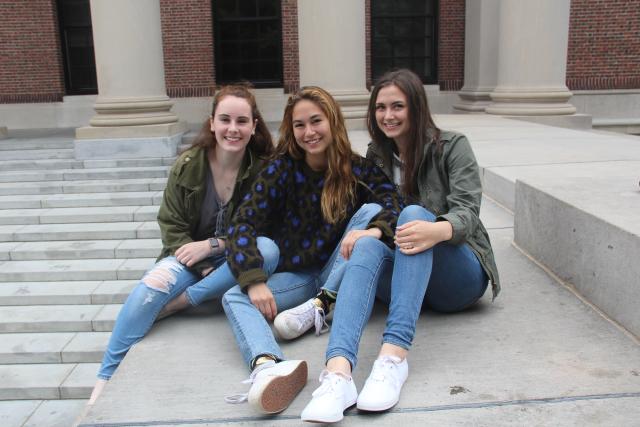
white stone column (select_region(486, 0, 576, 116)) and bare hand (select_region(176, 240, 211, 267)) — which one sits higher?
white stone column (select_region(486, 0, 576, 116))

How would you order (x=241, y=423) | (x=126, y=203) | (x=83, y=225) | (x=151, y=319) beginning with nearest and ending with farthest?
1. (x=241, y=423)
2. (x=151, y=319)
3. (x=83, y=225)
4. (x=126, y=203)

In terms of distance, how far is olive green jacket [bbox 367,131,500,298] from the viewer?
101 inches

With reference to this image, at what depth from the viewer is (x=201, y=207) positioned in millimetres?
3141

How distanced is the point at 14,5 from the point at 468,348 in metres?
13.8

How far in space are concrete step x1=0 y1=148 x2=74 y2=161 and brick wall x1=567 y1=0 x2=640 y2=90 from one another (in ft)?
35.9

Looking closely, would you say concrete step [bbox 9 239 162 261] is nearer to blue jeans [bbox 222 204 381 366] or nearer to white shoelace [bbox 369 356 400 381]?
blue jeans [bbox 222 204 381 366]

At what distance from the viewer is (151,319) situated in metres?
2.84

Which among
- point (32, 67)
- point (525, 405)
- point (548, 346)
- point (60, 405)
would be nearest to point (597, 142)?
point (548, 346)

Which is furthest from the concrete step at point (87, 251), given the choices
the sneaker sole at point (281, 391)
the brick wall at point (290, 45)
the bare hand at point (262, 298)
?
the brick wall at point (290, 45)

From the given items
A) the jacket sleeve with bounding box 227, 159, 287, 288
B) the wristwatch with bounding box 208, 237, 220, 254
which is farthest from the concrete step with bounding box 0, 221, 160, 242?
the jacket sleeve with bounding box 227, 159, 287, 288

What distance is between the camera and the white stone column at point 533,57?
9703mm

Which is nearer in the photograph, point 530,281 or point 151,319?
point 151,319

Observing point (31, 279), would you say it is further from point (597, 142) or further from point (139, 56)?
point (597, 142)

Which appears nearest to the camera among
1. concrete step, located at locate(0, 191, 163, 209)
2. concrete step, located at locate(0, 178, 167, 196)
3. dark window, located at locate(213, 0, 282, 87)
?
concrete step, located at locate(0, 191, 163, 209)
